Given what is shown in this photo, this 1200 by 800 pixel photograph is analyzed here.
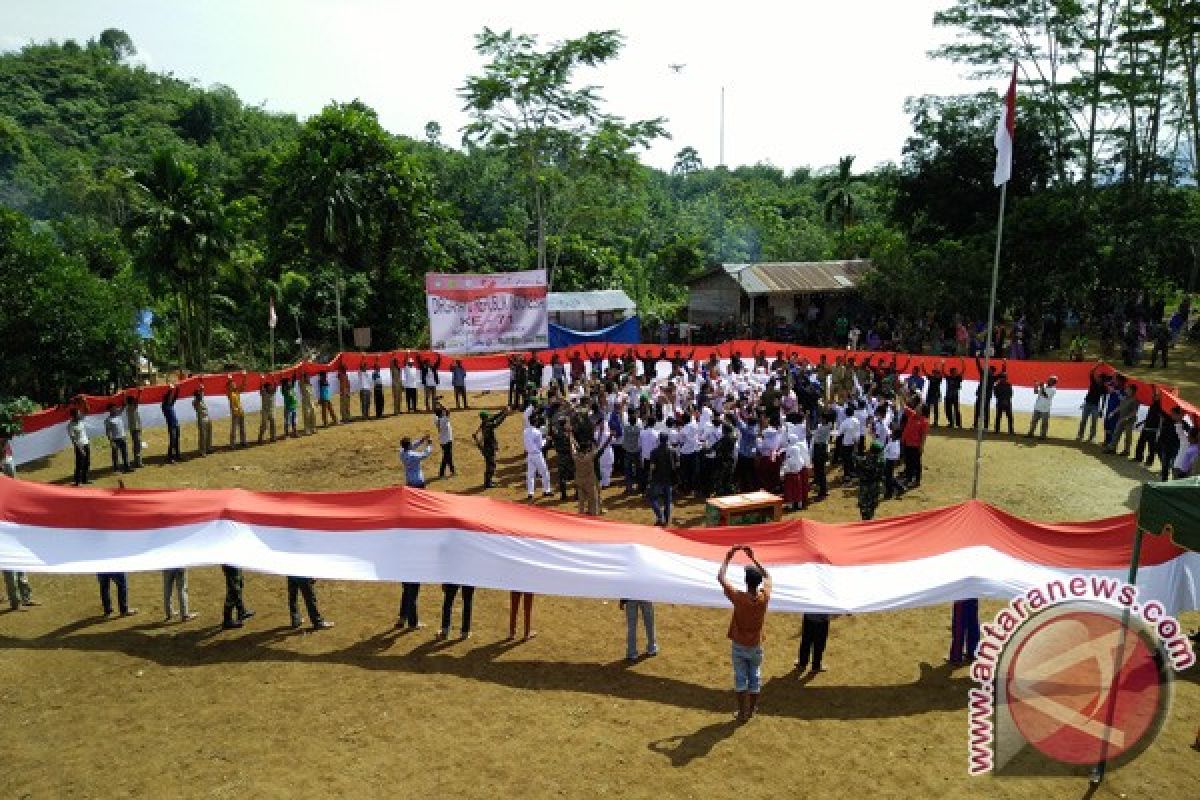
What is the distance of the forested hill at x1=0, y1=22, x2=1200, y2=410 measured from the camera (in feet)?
69.6

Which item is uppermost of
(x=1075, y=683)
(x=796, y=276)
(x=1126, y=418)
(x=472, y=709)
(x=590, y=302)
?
(x=796, y=276)

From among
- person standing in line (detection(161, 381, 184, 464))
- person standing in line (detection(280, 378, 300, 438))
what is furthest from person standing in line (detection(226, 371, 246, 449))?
person standing in line (detection(161, 381, 184, 464))

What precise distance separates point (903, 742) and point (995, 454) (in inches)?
495

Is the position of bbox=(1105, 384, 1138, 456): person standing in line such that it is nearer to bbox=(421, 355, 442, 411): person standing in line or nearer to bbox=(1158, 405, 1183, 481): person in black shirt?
bbox=(1158, 405, 1183, 481): person in black shirt

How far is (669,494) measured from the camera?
13617 mm

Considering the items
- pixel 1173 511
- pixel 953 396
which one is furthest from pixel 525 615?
pixel 953 396

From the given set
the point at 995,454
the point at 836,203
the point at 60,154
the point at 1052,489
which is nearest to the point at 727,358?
the point at 995,454

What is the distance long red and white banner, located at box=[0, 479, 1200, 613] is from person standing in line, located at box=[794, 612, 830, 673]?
1.01ft

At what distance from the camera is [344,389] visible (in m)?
23.3

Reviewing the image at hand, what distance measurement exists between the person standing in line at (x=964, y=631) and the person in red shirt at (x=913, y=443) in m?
6.99

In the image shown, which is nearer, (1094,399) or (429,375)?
(1094,399)

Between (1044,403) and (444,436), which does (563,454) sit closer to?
(444,436)

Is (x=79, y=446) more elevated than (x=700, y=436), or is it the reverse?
(x=700, y=436)

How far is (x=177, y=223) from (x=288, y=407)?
27.9 feet
